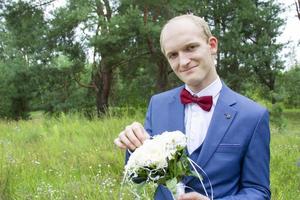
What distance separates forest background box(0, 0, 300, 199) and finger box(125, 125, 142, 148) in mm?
10432

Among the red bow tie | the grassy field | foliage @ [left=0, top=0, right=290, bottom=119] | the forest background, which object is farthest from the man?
foliage @ [left=0, top=0, right=290, bottom=119]

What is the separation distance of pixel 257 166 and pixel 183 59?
561 millimetres

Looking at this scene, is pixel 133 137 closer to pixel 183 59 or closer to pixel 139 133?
pixel 139 133

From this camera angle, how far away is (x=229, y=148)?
1.85 m

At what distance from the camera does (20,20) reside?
17.7m

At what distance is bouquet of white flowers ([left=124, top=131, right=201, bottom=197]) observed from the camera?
1648 mm

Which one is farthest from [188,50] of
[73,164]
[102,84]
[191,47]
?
[102,84]

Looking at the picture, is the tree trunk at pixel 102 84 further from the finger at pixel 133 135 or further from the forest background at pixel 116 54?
the finger at pixel 133 135

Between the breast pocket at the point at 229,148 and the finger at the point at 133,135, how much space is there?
1.17 ft

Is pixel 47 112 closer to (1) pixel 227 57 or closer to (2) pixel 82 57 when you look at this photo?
(2) pixel 82 57

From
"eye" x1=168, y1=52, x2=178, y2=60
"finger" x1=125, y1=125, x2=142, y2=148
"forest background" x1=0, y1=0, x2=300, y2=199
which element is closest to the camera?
"finger" x1=125, y1=125, x2=142, y2=148

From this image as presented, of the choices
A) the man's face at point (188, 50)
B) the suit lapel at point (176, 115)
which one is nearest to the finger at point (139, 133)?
the suit lapel at point (176, 115)

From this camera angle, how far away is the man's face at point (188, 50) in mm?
1862

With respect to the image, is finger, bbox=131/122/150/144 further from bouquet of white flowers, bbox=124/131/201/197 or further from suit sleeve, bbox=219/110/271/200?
suit sleeve, bbox=219/110/271/200
